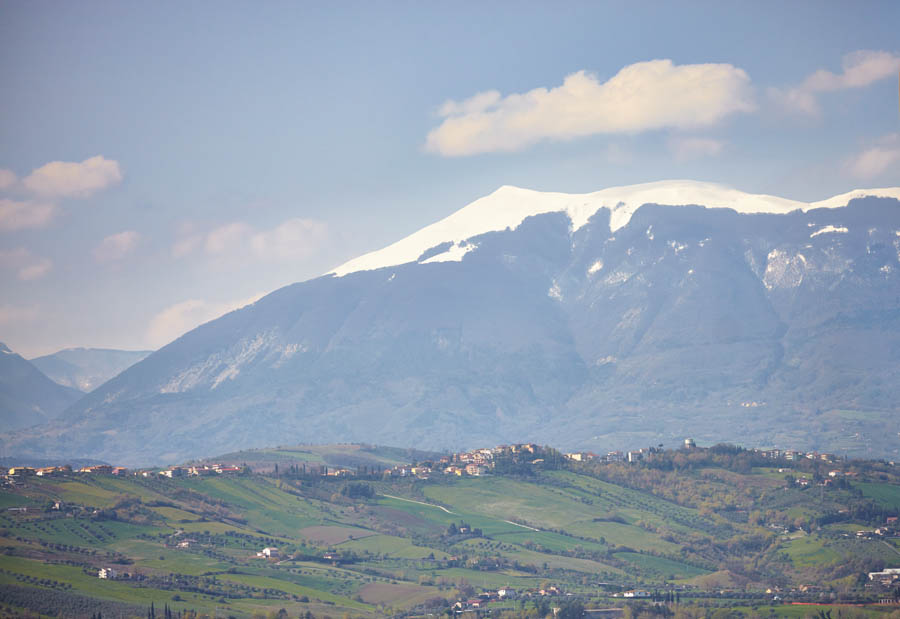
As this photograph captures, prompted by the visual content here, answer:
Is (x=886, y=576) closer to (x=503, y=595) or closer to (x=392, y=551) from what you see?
(x=503, y=595)

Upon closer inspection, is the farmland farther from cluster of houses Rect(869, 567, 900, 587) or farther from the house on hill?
cluster of houses Rect(869, 567, 900, 587)

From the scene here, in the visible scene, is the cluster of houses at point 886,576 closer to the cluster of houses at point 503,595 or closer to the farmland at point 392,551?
the farmland at point 392,551

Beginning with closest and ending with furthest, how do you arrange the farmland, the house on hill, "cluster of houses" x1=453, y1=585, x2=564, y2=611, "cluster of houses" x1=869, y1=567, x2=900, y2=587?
the farmland → "cluster of houses" x1=453, y1=585, x2=564, y2=611 → "cluster of houses" x1=869, y1=567, x2=900, y2=587 → the house on hill

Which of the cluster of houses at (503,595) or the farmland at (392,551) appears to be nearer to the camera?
the farmland at (392,551)

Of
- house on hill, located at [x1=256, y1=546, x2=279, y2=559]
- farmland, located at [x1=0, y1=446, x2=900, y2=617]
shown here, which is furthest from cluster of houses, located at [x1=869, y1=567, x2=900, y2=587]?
house on hill, located at [x1=256, y1=546, x2=279, y2=559]

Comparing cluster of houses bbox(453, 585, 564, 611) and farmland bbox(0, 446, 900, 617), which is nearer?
farmland bbox(0, 446, 900, 617)

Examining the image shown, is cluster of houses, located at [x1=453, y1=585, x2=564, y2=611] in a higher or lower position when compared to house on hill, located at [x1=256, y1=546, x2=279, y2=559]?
lower

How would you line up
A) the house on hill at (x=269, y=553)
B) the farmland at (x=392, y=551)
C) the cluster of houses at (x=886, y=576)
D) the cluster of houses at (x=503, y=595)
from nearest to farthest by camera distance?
1. the farmland at (x=392, y=551)
2. the cluster of houses at (x=503, y=595)
3. the cluster of houses at (x=886, y=576)
4. the house on hill at (x=269, y=553)

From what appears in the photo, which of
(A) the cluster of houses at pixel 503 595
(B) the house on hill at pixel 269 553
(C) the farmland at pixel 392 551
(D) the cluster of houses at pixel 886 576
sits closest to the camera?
(C) the farmland at pixel 392 551

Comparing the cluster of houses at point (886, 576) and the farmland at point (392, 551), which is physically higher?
the farmland at point (392, 551)

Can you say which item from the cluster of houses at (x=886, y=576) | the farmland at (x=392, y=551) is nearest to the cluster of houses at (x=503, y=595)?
the farmland at (x=392, y=551)

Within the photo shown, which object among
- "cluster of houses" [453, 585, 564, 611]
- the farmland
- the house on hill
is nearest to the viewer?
the farmland

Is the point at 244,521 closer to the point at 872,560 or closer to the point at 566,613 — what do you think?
the point at 566,613

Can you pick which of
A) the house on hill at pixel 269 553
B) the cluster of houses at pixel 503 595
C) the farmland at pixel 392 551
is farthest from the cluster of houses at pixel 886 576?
the house on hill at pixel 269 553
